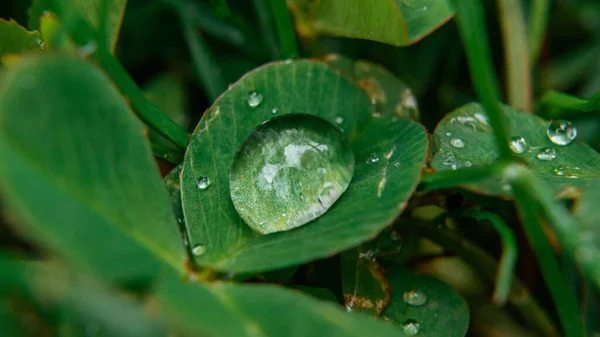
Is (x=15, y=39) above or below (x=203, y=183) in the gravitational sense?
above

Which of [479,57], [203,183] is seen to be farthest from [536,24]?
[203,183]

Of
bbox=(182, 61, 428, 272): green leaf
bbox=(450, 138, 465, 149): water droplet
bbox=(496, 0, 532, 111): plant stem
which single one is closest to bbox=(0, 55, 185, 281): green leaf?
bbox=(182, 61, 428, 272): green leaf

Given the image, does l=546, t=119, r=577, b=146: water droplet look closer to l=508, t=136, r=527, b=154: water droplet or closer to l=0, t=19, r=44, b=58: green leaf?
l=508, t=136, r=527, b=154: water droplet

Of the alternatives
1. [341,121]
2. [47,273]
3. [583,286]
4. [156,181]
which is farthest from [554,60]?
[47,273]

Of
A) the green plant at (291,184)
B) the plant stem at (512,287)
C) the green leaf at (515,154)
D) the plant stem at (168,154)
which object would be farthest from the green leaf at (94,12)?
the plant stem at (512,287)

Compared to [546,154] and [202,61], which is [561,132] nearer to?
[546,154]

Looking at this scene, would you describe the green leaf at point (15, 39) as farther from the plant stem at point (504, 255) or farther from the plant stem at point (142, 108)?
the plant stem at point (504, 255)
